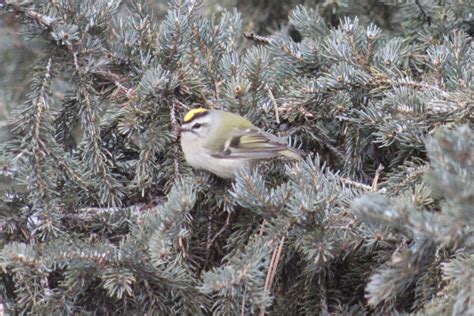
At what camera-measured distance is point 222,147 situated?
2711mm

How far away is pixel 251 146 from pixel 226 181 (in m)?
0.38

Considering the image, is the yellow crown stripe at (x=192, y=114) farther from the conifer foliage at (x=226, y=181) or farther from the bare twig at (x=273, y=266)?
the bare twig at (x=273, y=266)

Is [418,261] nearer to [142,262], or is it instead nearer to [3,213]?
[142,262]

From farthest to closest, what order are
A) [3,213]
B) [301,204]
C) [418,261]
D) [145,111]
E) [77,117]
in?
[77,117]
[145,111]
[3,213]
[301,204]
[418,261]

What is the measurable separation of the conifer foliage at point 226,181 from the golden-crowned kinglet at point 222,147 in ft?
0.15

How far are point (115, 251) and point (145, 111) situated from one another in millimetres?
568

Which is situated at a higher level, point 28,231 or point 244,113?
point 244,113

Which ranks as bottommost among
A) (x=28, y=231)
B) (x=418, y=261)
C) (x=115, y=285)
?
(x=28, y=231)

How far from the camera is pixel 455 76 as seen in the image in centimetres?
217

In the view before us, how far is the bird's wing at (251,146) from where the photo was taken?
2293 millimetres

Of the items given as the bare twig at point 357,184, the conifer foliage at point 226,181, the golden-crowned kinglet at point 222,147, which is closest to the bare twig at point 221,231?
the conifer foliage at point 226,181

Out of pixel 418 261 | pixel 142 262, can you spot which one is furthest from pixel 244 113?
pixel 418 261

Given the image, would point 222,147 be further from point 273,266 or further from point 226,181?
point 273,266

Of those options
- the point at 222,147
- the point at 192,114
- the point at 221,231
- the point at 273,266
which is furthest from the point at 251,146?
the point at 273,266
